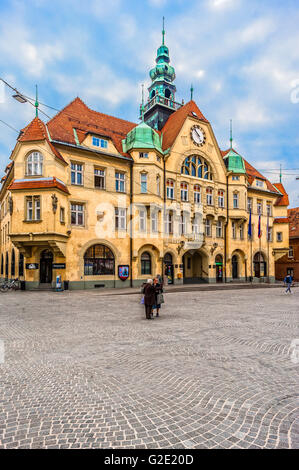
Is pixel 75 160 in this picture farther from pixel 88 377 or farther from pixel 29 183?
pixel 88 377

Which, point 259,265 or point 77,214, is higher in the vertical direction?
point 77,214

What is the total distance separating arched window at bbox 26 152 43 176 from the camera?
23.3 m

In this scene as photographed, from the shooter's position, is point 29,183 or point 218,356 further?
point 29,183

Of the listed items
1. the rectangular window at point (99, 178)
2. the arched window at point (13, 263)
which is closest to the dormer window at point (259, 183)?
the rectangular window at point (99, 178)

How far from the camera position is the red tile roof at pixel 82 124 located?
84.7 ft

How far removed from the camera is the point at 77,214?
25.8 m

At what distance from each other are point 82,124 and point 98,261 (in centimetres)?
1373

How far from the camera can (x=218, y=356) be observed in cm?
620

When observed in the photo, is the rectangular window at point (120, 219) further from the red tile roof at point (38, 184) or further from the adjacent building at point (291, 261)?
the adjacent building at point (291, 261)

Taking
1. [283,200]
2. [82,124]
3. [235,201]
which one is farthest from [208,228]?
[82,124]

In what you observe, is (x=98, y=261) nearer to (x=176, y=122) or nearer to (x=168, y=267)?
(x=168, y=267)

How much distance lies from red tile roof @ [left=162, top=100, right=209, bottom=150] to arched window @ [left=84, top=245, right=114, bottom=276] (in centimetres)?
1391
